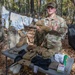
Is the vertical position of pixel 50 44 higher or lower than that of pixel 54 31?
lower

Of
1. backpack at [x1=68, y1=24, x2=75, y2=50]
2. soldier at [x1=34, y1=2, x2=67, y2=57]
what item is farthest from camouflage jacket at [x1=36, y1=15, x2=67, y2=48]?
backpack at [x1=68, y1=24, x2=75, y2=50]

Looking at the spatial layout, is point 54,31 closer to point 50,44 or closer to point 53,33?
point 53,33

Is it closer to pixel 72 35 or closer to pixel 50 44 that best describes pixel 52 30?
pixel 50 44

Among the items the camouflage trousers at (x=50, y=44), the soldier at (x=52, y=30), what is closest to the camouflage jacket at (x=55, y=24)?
the soldier at (x=52, y=30)

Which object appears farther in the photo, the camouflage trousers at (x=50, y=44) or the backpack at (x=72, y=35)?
the backpack at (x=72, y=35)

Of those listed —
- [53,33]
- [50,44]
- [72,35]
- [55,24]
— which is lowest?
[72,35]

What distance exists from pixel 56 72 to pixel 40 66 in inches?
12.7

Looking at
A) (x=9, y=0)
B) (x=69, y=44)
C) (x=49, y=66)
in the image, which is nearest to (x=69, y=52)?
(x=69, y=44)

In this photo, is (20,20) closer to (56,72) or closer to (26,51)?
(26,51)

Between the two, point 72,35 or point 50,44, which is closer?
point 50,44

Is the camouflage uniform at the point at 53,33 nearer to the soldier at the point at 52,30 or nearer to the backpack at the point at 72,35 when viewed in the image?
the soldier at the point at 52,30

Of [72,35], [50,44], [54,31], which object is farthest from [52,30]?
[72,35]

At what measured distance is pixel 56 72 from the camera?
14.5ft

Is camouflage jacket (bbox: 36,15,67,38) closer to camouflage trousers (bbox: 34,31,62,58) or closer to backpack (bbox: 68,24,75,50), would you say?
camouflage trousers (bbox: 34,31,62,58)
